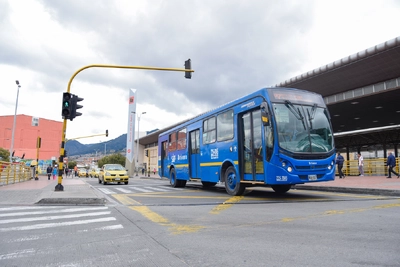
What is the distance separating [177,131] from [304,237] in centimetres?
1328

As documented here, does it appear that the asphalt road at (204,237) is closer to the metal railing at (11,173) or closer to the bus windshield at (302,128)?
the bus windshield at (302,128)

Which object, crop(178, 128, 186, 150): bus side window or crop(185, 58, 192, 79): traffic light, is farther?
crop(178, 128, 186, 150): bus side window

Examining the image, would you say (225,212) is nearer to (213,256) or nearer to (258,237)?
(258,237)

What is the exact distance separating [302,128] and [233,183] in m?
3.29

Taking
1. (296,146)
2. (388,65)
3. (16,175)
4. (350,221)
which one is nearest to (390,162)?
(388,65)

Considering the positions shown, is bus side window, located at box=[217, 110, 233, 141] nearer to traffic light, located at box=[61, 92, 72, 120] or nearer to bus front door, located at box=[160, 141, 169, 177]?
traffic light, located at box=[61, 92, 72, 120]

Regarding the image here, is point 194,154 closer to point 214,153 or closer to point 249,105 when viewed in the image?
point 214,153

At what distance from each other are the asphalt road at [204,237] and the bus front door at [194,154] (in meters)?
6.57

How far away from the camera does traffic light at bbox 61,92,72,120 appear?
12922mm

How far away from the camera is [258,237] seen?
5160 millimetres

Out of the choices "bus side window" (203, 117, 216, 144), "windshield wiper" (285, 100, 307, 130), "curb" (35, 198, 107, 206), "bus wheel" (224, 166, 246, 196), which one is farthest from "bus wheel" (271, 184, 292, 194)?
"curb" (35, 198, 107, 206)

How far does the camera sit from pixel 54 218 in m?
7.19

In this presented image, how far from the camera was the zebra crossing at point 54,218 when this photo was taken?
6.21m

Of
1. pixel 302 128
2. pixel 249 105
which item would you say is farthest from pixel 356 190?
pixel 249 105
